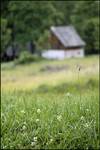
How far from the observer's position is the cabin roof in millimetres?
55594

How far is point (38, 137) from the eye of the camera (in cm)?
357

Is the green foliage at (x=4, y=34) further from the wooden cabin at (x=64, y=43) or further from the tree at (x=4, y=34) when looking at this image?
the wooden cabin at (x=64, y=43)

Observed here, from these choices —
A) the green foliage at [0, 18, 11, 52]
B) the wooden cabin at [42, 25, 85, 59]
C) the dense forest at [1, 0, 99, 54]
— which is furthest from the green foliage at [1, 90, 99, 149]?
the wooden cabin at [42, 25, 85, 59]

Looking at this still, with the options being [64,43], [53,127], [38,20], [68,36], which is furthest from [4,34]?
[53,127]

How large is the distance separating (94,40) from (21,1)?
37.0ft

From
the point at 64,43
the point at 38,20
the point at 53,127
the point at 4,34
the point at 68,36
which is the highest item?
the point at 53,127

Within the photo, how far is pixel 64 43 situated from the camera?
55.6m

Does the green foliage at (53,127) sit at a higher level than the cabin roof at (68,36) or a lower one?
higher

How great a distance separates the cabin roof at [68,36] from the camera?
55594mm

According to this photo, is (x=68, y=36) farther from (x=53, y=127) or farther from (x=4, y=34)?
(x=53, y=127)

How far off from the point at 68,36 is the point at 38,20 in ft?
18.9

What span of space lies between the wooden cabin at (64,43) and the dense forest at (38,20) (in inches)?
42.2

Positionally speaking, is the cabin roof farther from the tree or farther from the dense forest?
the tree

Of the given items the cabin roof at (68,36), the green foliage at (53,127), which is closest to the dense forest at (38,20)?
the cabin roof at (68,36)
